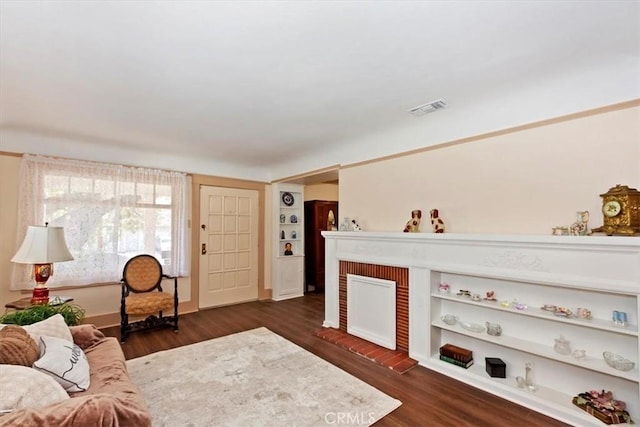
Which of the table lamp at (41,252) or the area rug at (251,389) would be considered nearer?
the area rug at (251,389)

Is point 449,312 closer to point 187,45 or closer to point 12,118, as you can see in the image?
point 187,45

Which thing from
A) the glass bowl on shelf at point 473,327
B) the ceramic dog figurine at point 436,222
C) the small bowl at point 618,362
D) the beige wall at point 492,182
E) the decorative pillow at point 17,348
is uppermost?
the beige wall at point 492,182

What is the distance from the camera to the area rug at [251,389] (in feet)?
7.06

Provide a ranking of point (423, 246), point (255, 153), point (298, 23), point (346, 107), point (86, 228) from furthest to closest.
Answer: point (255, 153), point (86, 228), point (423, 246), point (346, 107), point (298, 23)

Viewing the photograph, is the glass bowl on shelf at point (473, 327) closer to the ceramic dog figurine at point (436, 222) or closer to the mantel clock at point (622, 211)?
the ceramic dog figurine at point (436, 222)

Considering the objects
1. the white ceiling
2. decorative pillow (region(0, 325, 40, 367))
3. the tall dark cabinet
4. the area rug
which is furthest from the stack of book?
the tall dark cabinet

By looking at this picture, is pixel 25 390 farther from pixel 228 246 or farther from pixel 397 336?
pixel 228 246

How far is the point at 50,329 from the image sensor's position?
6.75 feet

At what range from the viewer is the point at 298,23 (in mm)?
1676

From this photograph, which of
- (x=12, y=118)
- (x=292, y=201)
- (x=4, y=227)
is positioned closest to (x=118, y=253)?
(x=4, y=227)

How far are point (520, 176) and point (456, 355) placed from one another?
67.9 inches

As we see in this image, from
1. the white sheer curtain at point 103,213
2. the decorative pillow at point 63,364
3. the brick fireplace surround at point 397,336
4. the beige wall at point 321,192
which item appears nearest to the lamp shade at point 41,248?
the white sheer curtain at point 103,213

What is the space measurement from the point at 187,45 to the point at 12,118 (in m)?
2.70

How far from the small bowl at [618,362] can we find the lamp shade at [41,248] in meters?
4.74
